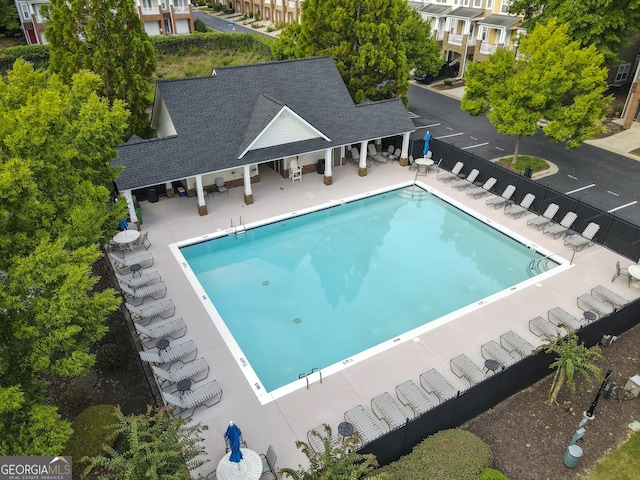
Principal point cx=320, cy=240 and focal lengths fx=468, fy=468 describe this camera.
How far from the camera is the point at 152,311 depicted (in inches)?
697

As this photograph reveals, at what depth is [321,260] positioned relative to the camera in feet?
74.7

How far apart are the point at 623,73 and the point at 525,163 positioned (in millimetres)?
Answer: 22848

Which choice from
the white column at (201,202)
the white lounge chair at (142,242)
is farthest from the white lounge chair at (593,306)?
the white lounge chair at (142,242)

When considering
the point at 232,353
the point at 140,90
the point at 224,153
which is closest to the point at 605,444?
the point at 232,353

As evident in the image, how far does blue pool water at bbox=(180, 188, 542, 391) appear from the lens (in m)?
18.1

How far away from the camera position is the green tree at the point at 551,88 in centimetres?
2514

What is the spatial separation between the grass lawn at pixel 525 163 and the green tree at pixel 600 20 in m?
9.60

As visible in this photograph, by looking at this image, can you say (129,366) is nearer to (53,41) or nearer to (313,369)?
(313,369)

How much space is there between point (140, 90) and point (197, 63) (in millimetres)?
28266

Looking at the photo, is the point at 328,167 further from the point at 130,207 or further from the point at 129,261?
the point at 129,261

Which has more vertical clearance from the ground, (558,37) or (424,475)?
(558,37)

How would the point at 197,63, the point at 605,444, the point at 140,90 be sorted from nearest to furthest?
the point at 605,444
the point at 140,90
the point at 197,63

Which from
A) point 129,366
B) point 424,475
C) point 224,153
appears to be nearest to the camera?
point 424,475

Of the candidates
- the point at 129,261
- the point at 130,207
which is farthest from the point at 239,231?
the point at 129,261
